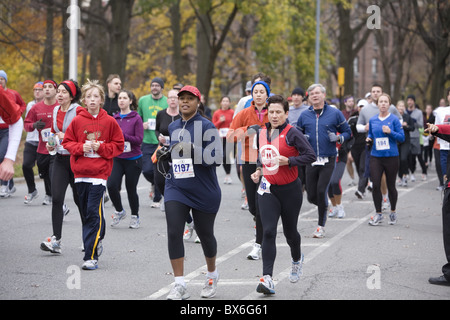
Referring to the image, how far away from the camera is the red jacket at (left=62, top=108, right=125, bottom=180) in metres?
8.05

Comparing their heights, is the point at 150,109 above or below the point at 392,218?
above

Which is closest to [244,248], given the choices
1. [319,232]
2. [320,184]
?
[319,232]

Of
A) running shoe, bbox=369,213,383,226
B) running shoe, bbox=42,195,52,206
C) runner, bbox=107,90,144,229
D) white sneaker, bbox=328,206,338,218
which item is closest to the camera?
runner, bbox=107,90,144,229

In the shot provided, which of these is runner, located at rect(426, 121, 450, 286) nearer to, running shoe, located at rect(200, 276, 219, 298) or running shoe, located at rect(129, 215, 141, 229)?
running shoe, located at rect(200, 276, 219, 298)

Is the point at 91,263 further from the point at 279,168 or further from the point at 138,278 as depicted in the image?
the point at 279,168

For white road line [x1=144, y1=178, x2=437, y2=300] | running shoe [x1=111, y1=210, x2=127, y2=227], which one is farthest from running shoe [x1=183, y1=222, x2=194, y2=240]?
running shoe [x1=111, y1=210, x2=127, y2=227]

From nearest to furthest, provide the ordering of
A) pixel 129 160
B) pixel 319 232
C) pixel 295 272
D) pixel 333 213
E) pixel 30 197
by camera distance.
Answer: pixel 295 272, pixel 319 232, pixel 129 160, pixel 333 213, pixel 30 197

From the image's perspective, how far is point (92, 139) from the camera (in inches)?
321

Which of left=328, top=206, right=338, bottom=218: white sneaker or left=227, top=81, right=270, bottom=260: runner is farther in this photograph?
left=328, top=206, right=338, bottom=218: white sneaker

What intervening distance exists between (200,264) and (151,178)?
4.84 meters

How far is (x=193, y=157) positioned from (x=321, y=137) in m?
4.26

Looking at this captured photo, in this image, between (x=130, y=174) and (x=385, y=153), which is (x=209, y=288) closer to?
(x=130, y=174)

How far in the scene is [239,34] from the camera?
49.6 metres
